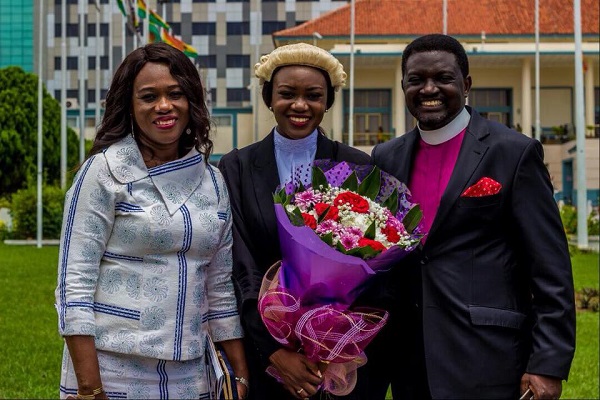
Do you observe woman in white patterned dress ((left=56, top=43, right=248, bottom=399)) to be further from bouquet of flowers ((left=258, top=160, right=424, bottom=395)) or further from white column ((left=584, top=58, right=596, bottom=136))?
white column ((left=584, top=58, right=596, bottom=136))

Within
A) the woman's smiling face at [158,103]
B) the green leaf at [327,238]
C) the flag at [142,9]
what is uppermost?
the flag at [142,9]

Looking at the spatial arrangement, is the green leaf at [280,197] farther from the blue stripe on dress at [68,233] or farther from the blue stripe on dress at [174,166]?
the blue stripe on dress at [68,233]

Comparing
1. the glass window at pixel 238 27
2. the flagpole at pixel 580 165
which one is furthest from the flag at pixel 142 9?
the glass window at pixel 238 27

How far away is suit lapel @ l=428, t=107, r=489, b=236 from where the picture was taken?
3.09 meters

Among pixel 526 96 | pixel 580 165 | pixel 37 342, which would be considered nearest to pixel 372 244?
pixel 37 342

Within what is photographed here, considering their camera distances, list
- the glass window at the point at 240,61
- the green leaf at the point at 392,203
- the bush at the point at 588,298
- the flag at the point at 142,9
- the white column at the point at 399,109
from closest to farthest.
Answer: the green leaf at the point at 392,203, the bush at the point at 588,298, the flag at the point at 142,9, the white column at the point at 399,109, the glass window at the point at 240,61

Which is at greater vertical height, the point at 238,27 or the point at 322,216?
the point at 238,27

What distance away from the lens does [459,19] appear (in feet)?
118

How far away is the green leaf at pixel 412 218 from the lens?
3016 mm

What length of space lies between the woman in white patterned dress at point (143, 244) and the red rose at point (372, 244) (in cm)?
55

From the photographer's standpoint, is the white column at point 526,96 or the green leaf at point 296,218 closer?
the green leaf at point 296,218

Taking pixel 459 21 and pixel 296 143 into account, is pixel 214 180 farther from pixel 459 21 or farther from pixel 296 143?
pixel 459 21

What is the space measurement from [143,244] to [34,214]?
74.2ft

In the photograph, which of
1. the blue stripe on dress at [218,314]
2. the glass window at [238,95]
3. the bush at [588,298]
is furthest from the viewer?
the glass window at [238,95]
